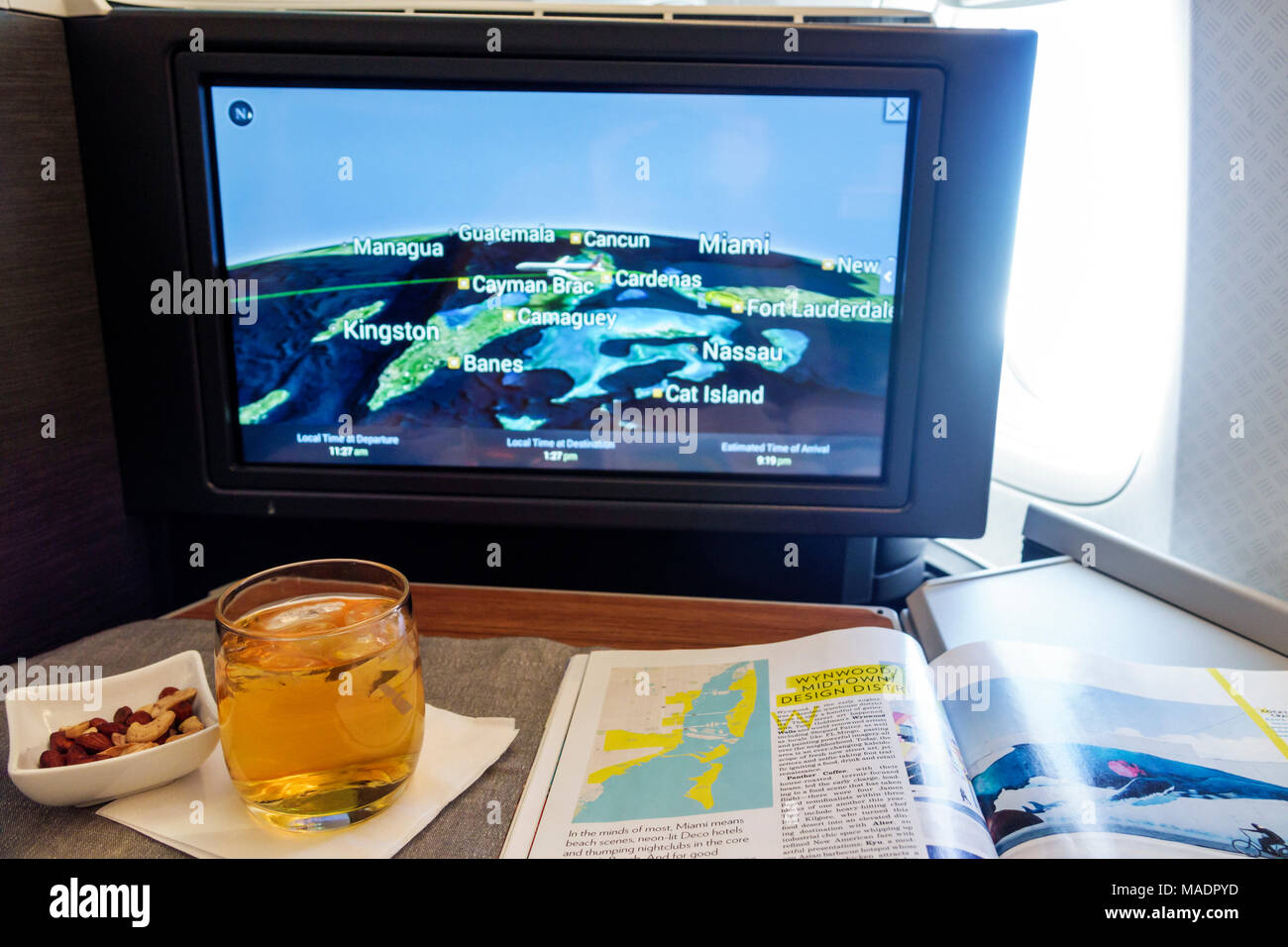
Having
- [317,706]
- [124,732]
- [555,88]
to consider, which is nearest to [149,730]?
[124,732]

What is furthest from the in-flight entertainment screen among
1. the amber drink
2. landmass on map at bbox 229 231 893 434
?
the amber drink

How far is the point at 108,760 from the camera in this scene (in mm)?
510

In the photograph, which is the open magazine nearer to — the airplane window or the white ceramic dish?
the white ceramic dish

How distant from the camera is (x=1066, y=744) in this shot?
58 centimetres

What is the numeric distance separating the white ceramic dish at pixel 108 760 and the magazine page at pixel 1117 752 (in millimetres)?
502

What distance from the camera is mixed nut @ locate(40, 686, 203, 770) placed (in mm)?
536

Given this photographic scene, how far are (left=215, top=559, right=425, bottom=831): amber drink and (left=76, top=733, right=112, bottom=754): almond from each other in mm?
101

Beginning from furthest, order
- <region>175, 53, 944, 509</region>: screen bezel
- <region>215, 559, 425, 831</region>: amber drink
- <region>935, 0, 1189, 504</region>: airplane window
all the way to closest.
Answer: <region>935, 0, 1189, 504</region>: airplane window, <region>175, 53, 944, 509</region>: screen bezel, <region>215, 559, 425, 831</region>: amber drink

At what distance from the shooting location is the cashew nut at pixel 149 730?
552mm

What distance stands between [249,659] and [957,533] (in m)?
0.62

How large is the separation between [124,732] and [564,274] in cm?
48
